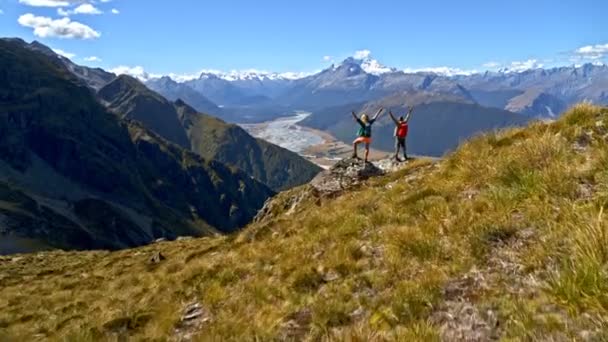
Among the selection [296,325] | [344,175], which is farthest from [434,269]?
[344,175]

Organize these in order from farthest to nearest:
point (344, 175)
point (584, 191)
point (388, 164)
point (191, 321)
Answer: point (388, 164) → point (344, 175) → point (191, 321) → point (584, 191)

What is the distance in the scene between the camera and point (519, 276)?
6.85 metres

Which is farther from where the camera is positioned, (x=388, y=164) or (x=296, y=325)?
(x=388, y=164)

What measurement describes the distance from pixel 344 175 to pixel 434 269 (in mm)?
18222

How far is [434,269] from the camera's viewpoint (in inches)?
314

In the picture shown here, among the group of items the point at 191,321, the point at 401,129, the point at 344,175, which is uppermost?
the point at 401,129

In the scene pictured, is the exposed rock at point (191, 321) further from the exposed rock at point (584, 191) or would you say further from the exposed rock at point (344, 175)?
the exposed rock at point (344, 175)

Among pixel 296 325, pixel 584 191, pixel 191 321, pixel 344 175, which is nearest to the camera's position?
pixel 296 325

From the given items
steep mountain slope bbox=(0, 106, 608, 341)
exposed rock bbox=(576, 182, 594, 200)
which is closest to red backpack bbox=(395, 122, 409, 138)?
steep mountain slope bbox=(0, 106, 608, 341)

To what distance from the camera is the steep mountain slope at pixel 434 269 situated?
5820mm

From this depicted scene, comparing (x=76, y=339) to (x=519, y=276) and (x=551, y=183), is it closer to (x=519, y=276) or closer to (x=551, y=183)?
(x=519, y=276)

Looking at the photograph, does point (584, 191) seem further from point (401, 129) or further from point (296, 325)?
point (401, 129)

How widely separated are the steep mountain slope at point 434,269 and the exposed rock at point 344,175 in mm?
9195

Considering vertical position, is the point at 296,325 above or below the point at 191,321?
above
